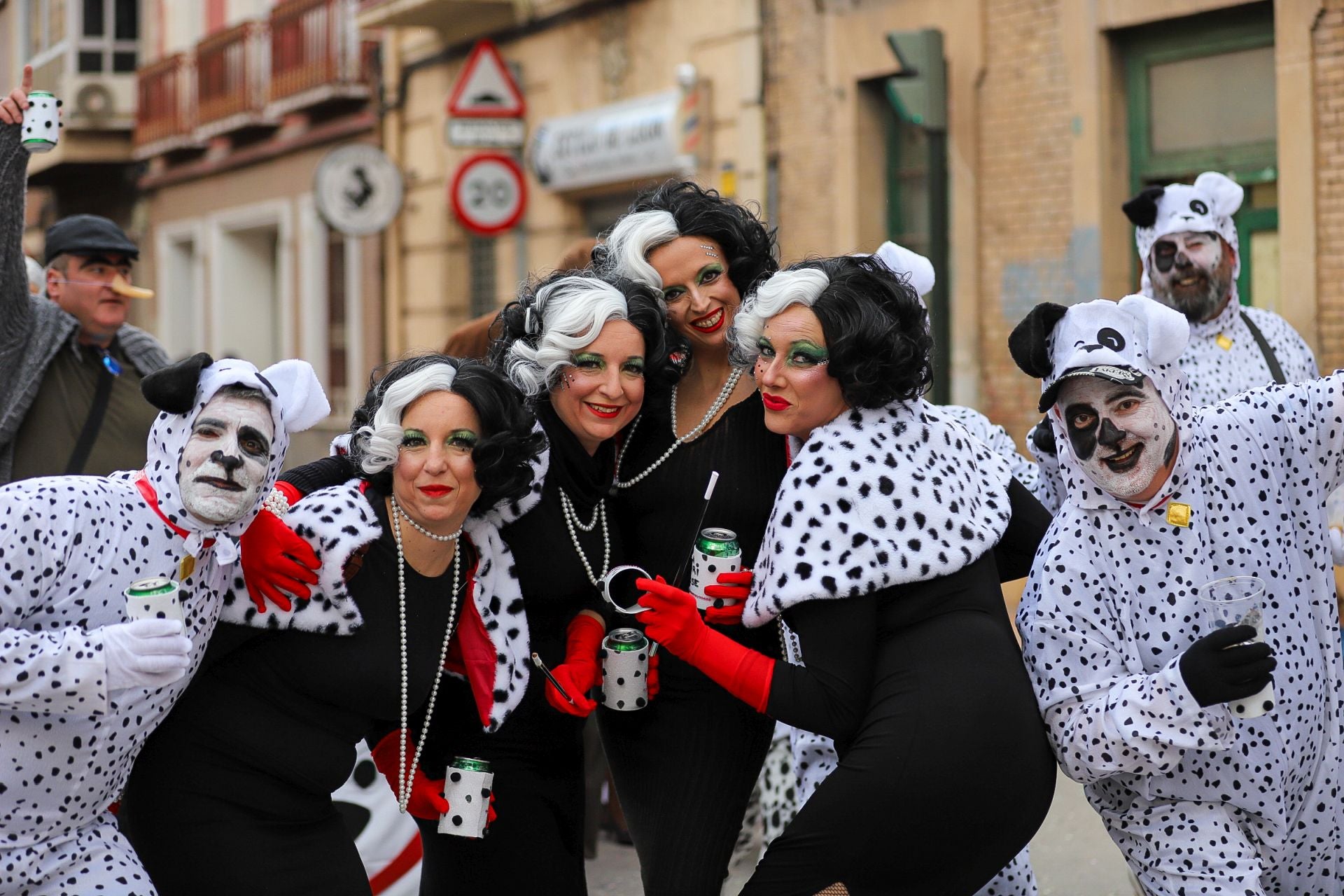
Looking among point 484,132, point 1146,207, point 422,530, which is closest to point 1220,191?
point 1146,207

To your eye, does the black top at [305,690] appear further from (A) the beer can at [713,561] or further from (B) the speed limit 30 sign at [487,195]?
(B) the speed limit 30 sign at [487,195]

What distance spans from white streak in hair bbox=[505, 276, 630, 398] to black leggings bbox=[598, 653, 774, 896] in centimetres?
74

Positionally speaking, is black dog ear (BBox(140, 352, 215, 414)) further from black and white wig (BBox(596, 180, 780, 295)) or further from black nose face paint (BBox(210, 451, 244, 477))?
black and white wig (BBox(596, 180, 780, 295))

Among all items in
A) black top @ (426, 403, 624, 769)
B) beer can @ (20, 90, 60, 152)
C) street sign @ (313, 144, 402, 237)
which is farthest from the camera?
street sign @ (313, 144, 402, 237)

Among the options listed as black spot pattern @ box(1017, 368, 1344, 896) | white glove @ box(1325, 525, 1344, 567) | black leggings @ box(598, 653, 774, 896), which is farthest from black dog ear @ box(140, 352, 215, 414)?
white glove @ box(1325, 525, 1344, 567)

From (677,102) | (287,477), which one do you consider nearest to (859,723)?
(287,477)

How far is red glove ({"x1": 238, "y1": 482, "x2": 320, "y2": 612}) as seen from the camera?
3.45 m

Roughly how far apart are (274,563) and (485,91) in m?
11.1

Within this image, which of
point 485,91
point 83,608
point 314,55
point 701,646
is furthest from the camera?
point 314,55

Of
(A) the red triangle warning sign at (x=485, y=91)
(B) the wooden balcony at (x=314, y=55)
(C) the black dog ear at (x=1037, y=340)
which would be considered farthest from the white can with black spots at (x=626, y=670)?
(B) the wooden balcony at (x=314, y=55)

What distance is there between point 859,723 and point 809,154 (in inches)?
342

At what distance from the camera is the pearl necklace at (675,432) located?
3916 millimetres

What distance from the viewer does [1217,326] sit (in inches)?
209

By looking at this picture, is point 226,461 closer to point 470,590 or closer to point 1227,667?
point 470,590
